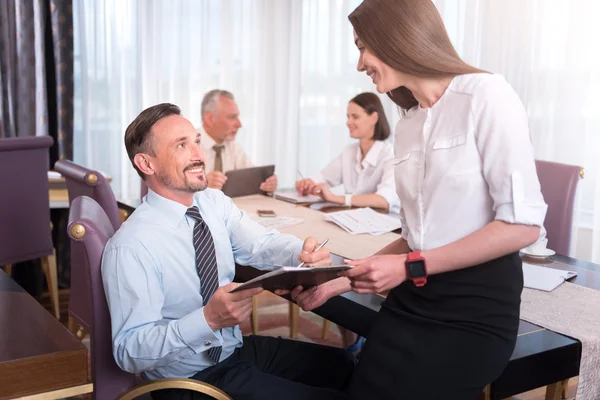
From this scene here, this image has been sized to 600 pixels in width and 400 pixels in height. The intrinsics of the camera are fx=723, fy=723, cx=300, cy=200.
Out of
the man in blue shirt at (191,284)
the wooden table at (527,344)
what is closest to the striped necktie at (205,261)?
the man in blue shirt at (191,284)

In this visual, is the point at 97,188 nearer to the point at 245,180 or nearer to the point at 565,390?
the point at 245,180

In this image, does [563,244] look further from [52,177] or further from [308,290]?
[52,177]

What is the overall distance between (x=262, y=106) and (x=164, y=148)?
4280 mm

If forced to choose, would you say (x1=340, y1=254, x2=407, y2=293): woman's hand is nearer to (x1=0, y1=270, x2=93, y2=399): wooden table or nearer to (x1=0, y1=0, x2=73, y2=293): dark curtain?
(x1=0, y1=270, x2=93, y2=399): wooden table

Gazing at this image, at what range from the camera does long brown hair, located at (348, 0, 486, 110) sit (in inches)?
52.6

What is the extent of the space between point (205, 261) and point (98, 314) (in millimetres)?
281

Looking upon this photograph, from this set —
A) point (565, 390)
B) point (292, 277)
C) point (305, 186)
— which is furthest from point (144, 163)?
point (565, 390)

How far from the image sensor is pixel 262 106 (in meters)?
6.06

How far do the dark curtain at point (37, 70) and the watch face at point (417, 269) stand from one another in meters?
4.02

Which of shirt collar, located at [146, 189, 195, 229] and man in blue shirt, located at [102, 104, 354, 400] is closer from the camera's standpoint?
man in blue shirt, located at [102, 104, 354, 400]

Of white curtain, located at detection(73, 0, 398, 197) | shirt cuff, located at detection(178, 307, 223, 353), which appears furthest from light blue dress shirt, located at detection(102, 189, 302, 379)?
white curtain, located at detection(73, 0, 398, 197)

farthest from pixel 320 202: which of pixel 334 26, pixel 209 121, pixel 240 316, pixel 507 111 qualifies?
pixel 334 26

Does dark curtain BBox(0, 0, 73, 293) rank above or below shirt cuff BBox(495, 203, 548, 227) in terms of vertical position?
above

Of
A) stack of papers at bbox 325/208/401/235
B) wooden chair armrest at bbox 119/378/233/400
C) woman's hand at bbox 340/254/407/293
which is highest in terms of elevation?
woman's hand at bbox 340/254/407/293
